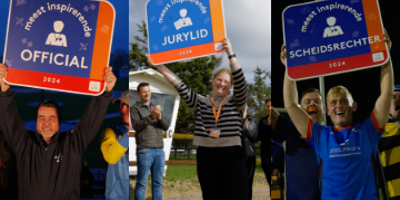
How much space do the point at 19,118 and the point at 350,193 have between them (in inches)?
125

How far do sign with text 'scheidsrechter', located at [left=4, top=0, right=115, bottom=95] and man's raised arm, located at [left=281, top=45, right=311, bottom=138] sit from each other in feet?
6.02

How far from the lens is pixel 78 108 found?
10.00 ft

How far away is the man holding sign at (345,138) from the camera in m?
3.22

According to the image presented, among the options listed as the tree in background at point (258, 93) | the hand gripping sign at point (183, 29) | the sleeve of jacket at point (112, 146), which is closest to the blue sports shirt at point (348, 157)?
the tree in background at point (258, 93)

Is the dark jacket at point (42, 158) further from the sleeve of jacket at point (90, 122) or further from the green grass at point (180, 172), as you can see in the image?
the green grass at point (180, 172)

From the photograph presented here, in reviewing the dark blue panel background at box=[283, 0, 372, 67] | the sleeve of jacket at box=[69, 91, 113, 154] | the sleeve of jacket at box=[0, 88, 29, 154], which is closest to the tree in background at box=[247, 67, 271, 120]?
the dark blue panel background at box=[283, 0, 372, 67]

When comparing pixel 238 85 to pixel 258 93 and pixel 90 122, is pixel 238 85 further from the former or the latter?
pixel 90 122

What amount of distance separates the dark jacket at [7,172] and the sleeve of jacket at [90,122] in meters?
0.53

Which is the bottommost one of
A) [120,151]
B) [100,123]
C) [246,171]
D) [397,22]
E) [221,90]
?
[246,171]

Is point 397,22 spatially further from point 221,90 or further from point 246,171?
point 246,171

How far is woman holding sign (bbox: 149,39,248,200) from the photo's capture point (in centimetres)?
290

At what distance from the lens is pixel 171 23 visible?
3246mm

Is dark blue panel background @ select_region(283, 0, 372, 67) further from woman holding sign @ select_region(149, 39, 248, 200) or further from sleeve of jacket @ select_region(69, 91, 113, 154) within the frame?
sleeve of jacket @ select_region(69, 91, 113, 154)

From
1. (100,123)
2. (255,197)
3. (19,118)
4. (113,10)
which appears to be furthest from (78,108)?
(255,197)
